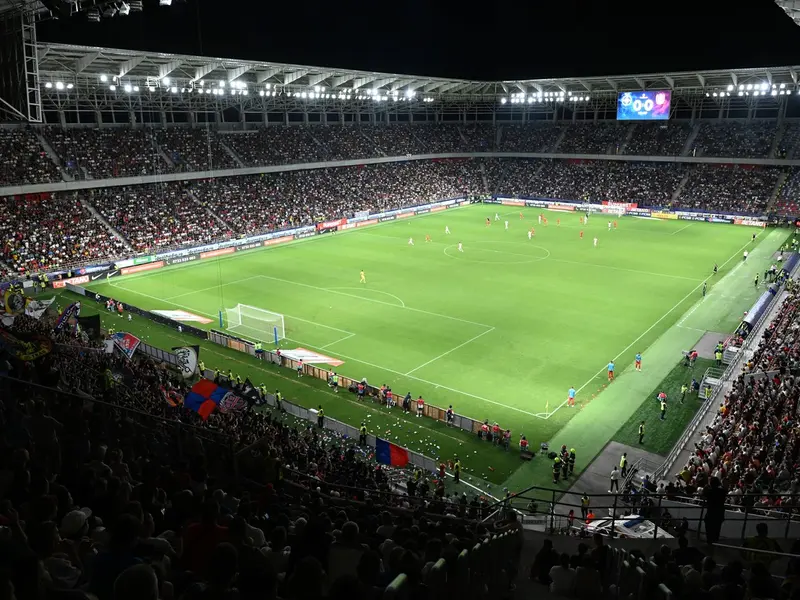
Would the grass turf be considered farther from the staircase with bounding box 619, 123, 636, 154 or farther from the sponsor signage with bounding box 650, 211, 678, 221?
the staircase with bounding box 619, 123, 636, 154

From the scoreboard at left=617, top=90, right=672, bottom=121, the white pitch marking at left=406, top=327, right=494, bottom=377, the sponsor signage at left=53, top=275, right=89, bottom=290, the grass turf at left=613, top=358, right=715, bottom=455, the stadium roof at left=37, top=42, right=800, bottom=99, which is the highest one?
the stadium roof at left=37, top=42, right=800, bottom=99

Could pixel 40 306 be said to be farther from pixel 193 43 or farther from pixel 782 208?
pixel 782 208

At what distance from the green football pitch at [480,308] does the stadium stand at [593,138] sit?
22.9 m

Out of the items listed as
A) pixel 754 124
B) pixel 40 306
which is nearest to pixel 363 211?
pixel 40 306

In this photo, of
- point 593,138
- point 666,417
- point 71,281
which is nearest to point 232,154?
point 71,281

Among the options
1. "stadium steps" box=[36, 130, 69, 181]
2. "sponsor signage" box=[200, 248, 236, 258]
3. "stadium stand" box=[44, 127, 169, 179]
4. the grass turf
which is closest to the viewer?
the grass turf

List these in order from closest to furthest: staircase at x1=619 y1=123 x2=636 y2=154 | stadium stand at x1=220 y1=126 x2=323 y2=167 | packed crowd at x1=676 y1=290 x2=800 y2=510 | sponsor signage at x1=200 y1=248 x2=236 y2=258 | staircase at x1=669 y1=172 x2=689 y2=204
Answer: packed crowd at x1=676 y1=290 x2=800 y2=510, sponsor signage at x1=200 y1=248 x2=236 y2=258, stadium stand at x1=220 y1=126 x2=323 y2=167, staircase at x1=669 y1=172 x2=689 y2=204, staircase at x1=619 y1=123 x2=636 y2=154

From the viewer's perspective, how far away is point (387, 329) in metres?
36.1

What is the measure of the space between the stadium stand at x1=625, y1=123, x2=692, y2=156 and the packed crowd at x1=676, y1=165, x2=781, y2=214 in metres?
4.23

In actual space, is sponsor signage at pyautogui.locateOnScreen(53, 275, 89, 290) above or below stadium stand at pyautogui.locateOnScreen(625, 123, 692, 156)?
below

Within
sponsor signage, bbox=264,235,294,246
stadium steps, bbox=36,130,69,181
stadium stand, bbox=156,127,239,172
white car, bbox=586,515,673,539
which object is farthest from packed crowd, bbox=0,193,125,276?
white car, bbox=586,515,673,539

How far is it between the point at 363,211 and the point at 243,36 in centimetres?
2216

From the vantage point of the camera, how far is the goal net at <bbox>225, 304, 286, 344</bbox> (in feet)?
114

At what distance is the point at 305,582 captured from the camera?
4.03 metres
